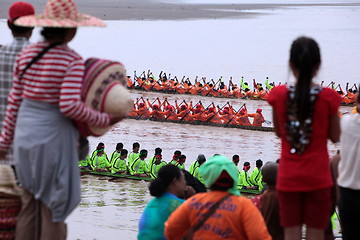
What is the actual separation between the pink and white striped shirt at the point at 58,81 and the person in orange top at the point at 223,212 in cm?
53

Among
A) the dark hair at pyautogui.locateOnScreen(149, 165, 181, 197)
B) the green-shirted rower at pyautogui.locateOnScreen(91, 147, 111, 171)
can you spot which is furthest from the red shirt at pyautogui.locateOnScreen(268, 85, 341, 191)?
the green-shirted rower at pyautogui.locateOnScreen(91, 147, 111, 171)

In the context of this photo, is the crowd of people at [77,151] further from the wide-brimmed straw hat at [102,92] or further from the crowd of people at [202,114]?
the crowd of people at [202,114]

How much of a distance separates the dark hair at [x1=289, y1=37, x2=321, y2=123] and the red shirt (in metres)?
0.05

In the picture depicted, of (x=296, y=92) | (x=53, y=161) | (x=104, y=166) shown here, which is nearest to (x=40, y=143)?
(x=53, y=161)

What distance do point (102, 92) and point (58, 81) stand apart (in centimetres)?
23

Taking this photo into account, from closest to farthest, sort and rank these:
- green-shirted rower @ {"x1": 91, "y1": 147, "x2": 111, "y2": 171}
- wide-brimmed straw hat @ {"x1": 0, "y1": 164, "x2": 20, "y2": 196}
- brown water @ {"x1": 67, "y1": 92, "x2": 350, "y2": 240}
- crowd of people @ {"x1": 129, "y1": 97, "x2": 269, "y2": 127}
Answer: wide-brimmed straw hat @ {"x1": 0, "y1": 164, "x2": 20, "y2": 196}, brown water @ {"x1": 67, "y1": 92, "x2": 350, "y2": 240}, green-shirted rower @ {"x1": 91, "y1": 147, "x2": 111, "y2": 171}, crowd of people @ {"x1": 129, "y1": 97, "x2": 269, "y2": 127}

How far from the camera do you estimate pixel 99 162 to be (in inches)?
507

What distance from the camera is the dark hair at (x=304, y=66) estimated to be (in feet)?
11.9

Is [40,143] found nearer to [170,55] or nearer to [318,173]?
[318,173]

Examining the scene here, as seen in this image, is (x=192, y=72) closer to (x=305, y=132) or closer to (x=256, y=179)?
(x=256, y=179)

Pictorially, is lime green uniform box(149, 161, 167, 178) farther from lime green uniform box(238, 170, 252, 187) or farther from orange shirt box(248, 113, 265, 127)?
orange shirt box(248, 113, 265, 127)

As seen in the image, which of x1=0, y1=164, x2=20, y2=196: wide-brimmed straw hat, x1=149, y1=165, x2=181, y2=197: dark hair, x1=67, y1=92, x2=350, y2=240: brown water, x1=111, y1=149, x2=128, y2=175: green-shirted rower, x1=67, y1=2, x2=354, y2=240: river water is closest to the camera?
x1=0, y1=164, x2=20, y2=196: wide-brimmed straw hat

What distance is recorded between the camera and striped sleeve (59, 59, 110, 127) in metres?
3.50

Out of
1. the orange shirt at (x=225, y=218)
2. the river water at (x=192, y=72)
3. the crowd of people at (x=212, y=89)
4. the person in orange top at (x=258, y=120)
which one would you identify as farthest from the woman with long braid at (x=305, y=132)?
the crowd of people at (x=212, y=89)
